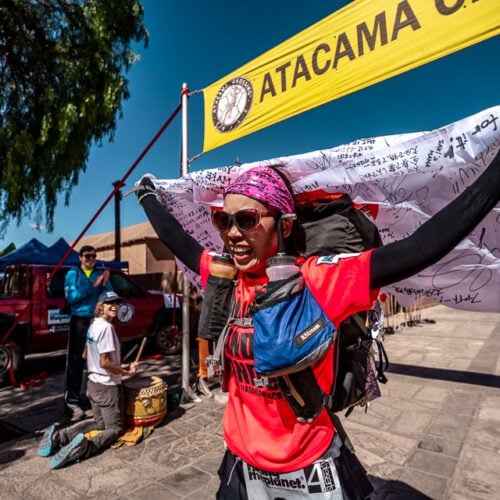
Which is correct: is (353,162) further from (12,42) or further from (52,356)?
(12,42)

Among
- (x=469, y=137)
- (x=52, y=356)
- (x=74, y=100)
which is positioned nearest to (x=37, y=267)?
(x=52, y=356)

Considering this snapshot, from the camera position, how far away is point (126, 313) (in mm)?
8047

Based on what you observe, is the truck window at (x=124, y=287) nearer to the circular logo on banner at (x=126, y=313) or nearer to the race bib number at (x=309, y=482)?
the circular logo on banner at (x=126, y=313)

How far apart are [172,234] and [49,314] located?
6387 millimetres

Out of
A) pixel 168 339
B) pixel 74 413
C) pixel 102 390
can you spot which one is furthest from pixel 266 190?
pixel 168 339

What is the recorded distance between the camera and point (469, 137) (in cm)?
144

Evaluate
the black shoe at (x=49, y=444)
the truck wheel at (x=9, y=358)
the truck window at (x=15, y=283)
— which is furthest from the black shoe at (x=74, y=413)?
the truck window at (x=15, y=283)

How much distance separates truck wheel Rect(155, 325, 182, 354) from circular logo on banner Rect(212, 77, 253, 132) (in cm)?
582

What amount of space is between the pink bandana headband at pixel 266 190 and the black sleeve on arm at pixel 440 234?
16.6 inches

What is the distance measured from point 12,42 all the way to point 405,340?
12.2 metres

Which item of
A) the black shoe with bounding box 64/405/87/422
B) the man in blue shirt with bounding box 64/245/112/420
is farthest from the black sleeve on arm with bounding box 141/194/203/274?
the black shoe with bounding box 64/405/87/422

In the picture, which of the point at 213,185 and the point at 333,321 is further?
the point at 213,185

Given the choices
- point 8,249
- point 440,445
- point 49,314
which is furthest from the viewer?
point 8,249

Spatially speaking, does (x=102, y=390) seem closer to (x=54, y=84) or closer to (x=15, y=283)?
(x=15, y=283)
